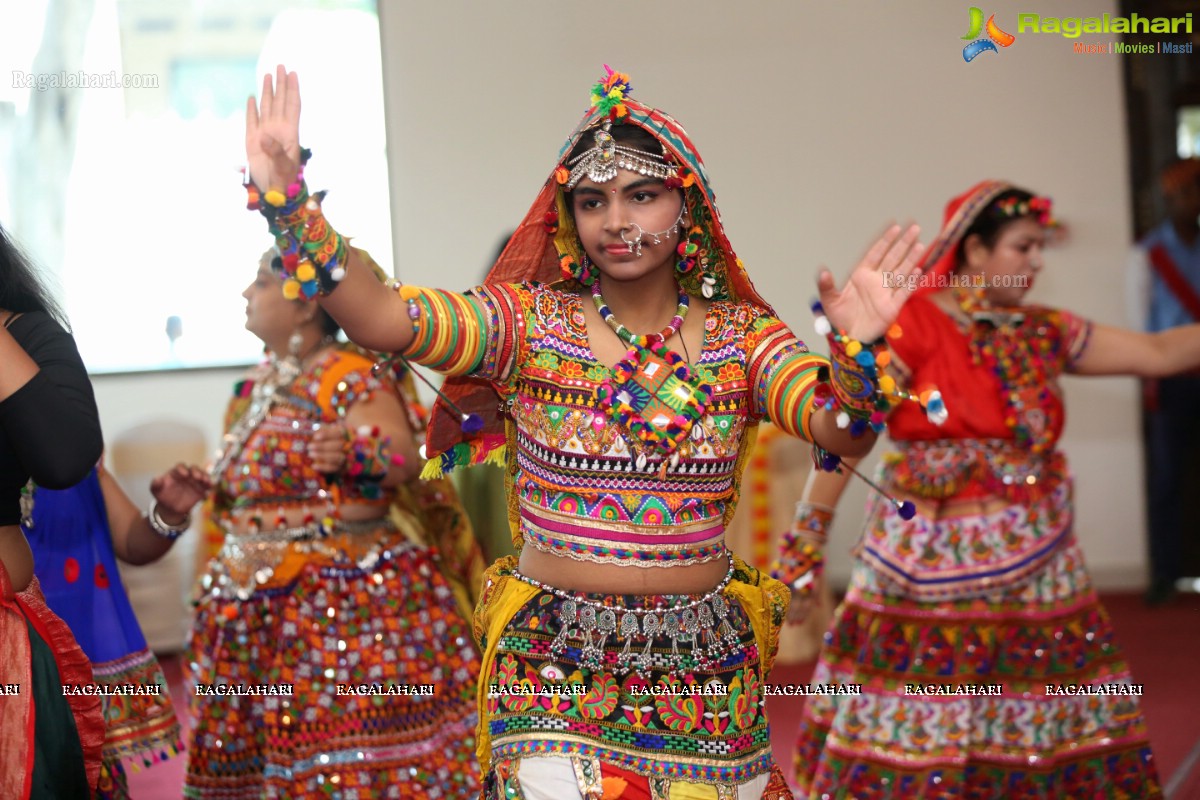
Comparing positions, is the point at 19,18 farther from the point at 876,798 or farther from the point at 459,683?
the point at 876,798

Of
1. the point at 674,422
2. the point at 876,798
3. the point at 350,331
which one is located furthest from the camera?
the point at 876,798

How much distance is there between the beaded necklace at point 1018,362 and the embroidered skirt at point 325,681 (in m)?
1.65

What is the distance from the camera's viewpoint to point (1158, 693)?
514 centimetres

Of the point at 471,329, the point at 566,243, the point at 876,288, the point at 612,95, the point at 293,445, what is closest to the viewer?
the point at 876,288

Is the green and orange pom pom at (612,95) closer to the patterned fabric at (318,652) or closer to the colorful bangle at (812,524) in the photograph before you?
the colorful bangle at (812,524)

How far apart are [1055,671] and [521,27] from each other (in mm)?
4523

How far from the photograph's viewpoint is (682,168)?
7.53 feet

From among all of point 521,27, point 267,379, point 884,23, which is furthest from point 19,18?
point 884,23

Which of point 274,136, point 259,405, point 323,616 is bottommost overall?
point 323,616

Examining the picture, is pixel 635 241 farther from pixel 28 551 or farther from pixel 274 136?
pixel 28 551

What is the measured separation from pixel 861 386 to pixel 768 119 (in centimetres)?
499

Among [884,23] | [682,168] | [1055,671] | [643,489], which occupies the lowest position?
[1055,671]

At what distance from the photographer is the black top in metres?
2.01

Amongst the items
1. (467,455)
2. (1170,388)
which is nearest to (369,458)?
(467,455)
